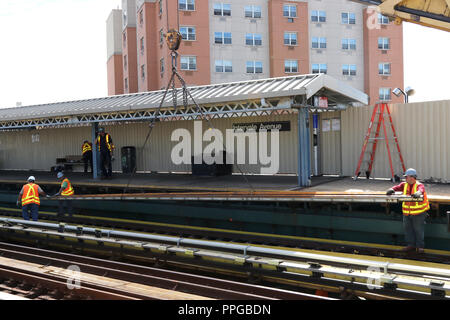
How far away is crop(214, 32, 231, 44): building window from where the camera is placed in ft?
112

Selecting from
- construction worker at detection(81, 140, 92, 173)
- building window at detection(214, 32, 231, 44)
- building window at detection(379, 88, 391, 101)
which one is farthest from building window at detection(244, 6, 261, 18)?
construction worker at detection(81, 140, 92, 173)

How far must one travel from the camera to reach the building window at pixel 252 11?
35125mm

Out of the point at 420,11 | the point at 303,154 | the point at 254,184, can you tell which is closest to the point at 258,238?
the point at 254,184

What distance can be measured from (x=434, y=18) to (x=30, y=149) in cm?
1992

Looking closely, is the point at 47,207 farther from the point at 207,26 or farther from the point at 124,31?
the point at 124,31

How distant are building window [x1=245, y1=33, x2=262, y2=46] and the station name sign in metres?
21.8

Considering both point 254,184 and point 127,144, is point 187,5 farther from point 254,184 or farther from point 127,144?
point 254,184

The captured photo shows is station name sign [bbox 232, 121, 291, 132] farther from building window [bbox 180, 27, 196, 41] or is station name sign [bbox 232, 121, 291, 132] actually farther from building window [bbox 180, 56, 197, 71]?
building window [bbox 180, 27, 196, 41]

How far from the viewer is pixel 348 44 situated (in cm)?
3781

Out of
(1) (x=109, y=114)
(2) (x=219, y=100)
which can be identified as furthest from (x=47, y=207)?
(2) (x=219, y=100)

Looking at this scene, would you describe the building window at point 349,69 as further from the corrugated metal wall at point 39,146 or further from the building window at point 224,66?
the corrugated metal wall at point 39,146

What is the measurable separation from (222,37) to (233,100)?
2410 cm

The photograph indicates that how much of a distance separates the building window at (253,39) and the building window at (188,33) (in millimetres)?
4750
